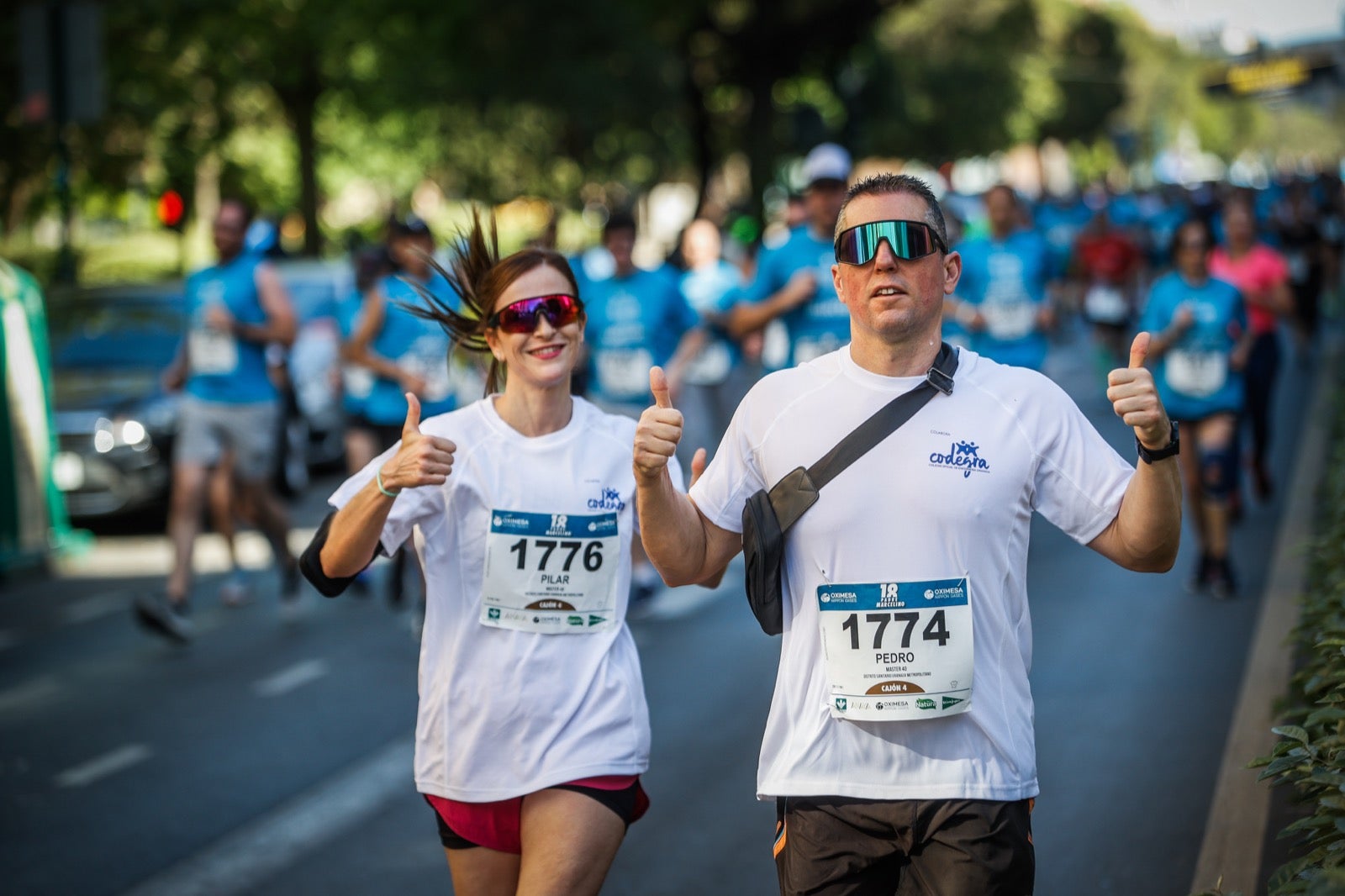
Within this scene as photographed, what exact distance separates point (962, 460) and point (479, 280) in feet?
5.03

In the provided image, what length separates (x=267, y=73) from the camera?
2427cm

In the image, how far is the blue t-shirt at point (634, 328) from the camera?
9.88m

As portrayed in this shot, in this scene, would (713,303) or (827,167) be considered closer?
(827,167)

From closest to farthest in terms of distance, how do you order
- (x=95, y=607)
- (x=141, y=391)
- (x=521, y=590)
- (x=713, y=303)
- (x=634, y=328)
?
(x=521, y=590), (x=634, y=328), (x=95, y=607), (x=141, y=391), (x=713, y=303)

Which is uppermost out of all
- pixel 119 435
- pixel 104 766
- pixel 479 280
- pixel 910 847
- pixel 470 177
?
pixel 470 177

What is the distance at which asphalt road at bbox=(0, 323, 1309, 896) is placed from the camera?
227 inches

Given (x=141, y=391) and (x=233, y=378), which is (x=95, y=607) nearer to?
(x=233, y=378)

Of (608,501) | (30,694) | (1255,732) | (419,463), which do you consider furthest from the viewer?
(30,694)

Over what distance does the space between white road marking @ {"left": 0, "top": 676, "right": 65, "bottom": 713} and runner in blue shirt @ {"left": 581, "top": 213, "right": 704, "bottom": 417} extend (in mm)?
3254

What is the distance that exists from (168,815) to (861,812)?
3.85 m

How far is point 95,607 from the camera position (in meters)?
10.5

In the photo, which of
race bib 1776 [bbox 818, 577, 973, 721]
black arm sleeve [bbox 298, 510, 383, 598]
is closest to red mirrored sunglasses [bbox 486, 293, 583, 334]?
black arm sleeve [bbox 298, 510, 383, 598]

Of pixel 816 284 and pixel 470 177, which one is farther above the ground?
pixel 470 177

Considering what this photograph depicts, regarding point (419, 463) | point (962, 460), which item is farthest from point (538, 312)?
point (962, 460)
